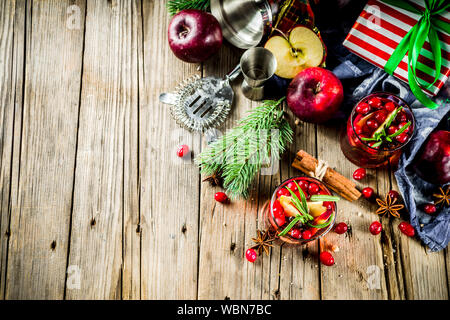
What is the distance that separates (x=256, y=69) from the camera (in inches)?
48.3

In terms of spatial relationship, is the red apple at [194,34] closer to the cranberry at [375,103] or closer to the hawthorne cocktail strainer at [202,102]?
the hawthorne cocktail strainer at [202,102]

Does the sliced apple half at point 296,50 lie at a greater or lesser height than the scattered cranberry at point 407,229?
greater

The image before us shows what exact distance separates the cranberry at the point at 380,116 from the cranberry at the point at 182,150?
0.65 meters

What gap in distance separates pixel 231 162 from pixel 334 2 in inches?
26.3

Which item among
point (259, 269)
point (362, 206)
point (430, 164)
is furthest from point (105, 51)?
point (430, 164)

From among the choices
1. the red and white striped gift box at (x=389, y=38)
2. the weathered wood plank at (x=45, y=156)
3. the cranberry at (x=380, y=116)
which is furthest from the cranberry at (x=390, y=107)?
the weathered wood plank at (x=45, y=156)

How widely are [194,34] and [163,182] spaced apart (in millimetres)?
528

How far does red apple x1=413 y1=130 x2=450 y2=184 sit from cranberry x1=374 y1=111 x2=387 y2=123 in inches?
8.5

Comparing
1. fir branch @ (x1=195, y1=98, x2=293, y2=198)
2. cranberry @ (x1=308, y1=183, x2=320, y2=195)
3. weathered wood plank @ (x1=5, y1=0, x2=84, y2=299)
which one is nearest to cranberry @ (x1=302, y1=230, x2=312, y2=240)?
cranberry @ (x1=308, y1=183, x2=320, y2=195)

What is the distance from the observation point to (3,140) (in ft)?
4.25

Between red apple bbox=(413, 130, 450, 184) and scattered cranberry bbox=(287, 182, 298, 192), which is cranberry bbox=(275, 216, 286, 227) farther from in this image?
red apple bbox=(413, 130, 450, 184)

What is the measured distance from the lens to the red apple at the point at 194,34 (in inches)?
46.5
